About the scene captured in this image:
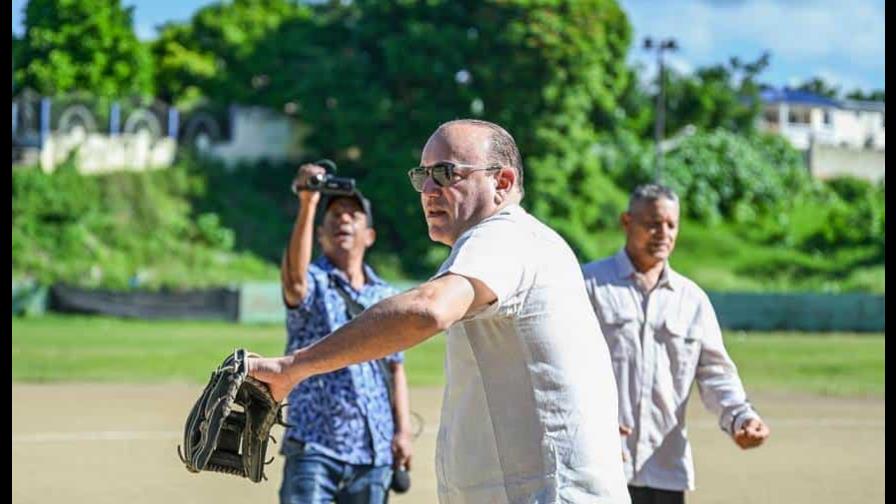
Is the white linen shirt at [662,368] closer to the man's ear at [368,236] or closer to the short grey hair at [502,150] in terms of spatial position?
the man's ear at [368,236]

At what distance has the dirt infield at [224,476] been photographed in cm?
1227

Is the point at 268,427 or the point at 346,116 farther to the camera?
the point at 346,116

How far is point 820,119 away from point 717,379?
71.7 meters

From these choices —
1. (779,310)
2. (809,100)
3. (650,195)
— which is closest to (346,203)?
(650,195)

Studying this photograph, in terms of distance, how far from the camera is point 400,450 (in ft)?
24.2

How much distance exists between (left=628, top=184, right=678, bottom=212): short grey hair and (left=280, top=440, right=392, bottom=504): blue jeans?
1.68m

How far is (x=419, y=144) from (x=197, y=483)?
151 ft

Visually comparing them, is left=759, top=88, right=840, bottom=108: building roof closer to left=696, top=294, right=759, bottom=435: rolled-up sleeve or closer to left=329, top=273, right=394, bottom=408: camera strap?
left=696, top=294, right=759, bottom=435: rolled-up sleeve

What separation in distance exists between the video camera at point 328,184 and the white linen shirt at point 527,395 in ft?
9.52

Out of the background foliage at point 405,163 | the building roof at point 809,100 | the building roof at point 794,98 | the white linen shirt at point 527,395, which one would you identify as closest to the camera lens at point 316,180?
the white linen shirt at point 527,395

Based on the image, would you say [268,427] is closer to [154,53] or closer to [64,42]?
[64,42]

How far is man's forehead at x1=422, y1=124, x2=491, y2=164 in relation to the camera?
4.26 m
